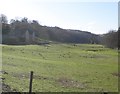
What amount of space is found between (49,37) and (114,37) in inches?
2992

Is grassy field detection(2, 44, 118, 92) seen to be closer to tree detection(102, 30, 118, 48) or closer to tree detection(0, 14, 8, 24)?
tree detection(102, 30, 118, 48)

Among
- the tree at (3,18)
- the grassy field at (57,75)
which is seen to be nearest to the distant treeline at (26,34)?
the tree at (3,18)

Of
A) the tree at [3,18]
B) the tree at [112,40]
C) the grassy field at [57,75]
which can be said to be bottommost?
the grassy field at [57,75]

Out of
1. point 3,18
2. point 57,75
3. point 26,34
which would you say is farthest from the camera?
point 3,18

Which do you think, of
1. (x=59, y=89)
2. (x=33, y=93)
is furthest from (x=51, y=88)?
(x=33, y=93)

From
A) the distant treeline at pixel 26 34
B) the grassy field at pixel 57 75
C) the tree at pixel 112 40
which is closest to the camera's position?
the grassy field at pixel 57 75

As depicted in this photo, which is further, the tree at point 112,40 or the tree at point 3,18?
the tree at point 3,18

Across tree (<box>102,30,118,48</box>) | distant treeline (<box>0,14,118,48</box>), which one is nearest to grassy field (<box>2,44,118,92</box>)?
distant treeline (<box>0,14,118,48</box>)

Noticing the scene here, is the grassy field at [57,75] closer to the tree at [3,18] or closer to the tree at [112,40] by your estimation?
the tree at [112,40]

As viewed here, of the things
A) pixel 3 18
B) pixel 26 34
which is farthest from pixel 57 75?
pixel 3 18

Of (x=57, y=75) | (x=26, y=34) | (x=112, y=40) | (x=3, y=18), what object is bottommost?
(x=57, y=75)

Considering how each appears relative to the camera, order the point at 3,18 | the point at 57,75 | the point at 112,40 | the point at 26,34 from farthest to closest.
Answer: the point at 3,18, the point at 26,34, the point at 112,40, the point at 57,75

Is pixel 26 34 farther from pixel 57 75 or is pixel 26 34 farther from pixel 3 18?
pixel 57 75

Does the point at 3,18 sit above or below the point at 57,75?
above
